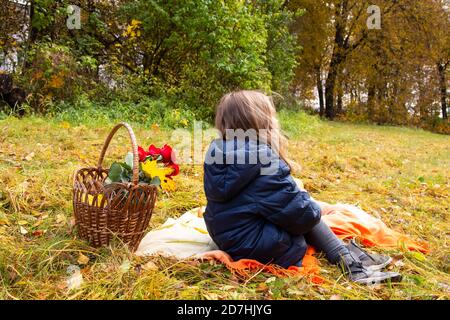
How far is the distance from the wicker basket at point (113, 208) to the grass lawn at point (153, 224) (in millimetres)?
91

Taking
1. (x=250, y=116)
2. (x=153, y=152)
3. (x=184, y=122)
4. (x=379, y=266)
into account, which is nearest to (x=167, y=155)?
(x=153, y=152)

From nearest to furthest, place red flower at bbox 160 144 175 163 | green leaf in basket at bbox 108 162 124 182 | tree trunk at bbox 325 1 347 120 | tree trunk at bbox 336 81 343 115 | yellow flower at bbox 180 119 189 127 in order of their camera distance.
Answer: green leaf in basket at bbox 108 162 124 182, red flower at bbox 160 144 175 163, yellow flower at bbox 180 119 189 127, tree trunk at bbox 325 1 347 120, tree trunk at bbox 336 81 343 115

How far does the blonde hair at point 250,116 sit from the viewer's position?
2244 millimetres

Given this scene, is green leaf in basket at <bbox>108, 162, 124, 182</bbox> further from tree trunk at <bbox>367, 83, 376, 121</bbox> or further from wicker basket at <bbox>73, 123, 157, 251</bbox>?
tree trunk at <bbox>367, 83, 376, 121</bbox>

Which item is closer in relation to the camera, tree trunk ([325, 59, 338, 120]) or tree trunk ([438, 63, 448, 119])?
tree trunk ([438, 63, 448, 119])

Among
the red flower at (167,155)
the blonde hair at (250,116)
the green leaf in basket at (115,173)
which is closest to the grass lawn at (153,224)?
the green leaf in basket at (115,173)

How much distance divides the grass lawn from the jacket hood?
0.46m

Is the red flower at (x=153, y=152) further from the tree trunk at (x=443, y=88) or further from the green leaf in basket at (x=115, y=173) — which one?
the tree trunk at (x=443, y=88)

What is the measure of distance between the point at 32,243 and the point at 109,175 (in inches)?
23.9

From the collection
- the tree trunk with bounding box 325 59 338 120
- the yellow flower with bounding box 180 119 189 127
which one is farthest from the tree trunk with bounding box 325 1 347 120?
the yellow flower with bounding box 180 119 189 127

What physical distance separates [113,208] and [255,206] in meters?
0.76

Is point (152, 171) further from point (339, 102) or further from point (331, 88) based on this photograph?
point (339, 102)

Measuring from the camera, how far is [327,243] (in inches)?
95.7

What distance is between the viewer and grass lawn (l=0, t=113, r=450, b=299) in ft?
6.66
